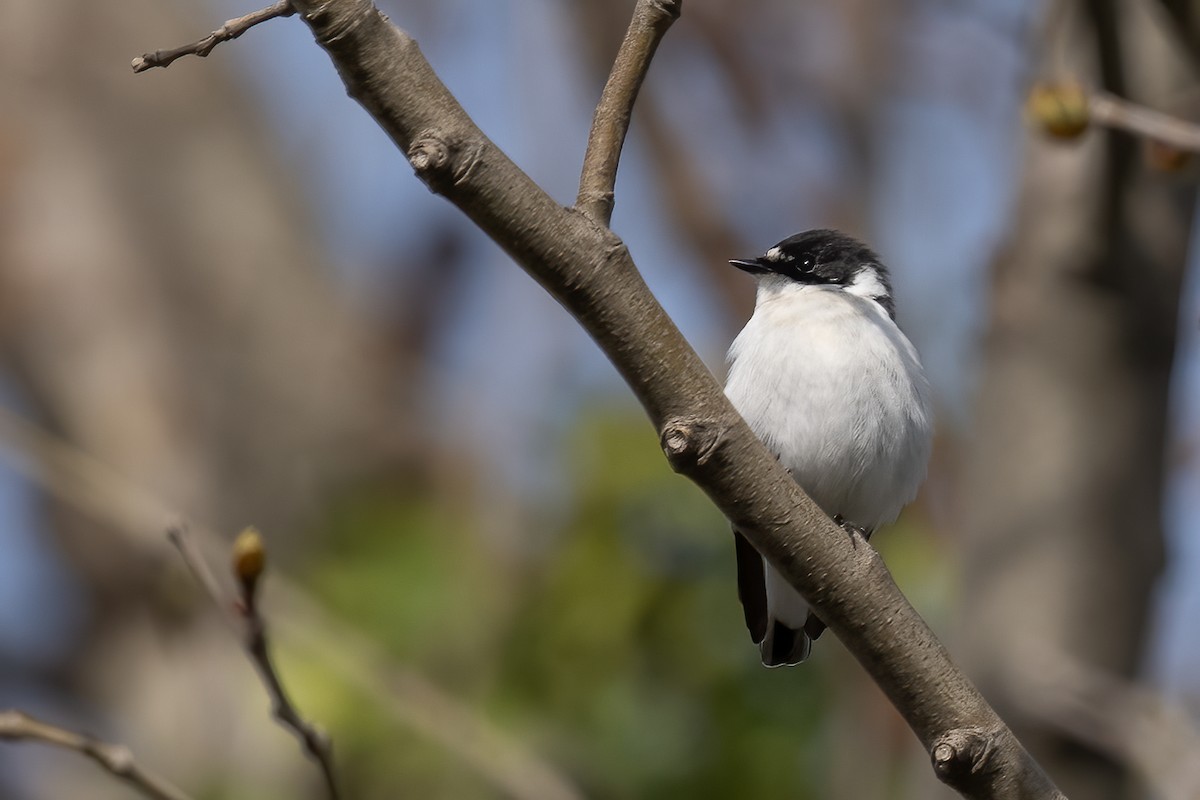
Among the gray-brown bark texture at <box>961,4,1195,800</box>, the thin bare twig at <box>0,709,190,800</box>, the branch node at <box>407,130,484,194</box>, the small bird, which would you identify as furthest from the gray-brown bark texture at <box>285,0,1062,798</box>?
the gray-brown bark texture at <box>961,4,1195,800</box>

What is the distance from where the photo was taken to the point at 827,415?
3928 mm

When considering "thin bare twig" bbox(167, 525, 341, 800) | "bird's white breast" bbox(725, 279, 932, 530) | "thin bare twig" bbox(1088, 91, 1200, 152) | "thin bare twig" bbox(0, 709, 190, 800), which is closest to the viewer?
"thin bare twig" bbox(0, 709, 190, 800)

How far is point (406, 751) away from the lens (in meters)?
4.68

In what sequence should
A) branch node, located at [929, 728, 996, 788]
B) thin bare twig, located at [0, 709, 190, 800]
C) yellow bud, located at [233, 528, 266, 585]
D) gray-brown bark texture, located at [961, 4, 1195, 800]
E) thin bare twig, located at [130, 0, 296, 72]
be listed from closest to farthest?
thin bare twig, located at [130, 0, 296, 72]
thin bare twig, located at [0, 709, 190, 800]
branch node, located at [929, 728, 996, 788]
yellow bud, located at [233, 528, 266, 585]
gray-brown bark texture, located at [961, 4, 1195, 800]

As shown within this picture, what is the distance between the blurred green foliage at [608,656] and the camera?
469cm

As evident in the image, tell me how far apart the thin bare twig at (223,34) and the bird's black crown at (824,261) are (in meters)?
2.85

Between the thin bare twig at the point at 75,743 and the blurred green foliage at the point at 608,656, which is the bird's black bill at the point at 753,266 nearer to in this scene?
the blurred green foliage at the point at 608,656

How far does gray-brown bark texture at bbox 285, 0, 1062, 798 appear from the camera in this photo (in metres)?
2.01

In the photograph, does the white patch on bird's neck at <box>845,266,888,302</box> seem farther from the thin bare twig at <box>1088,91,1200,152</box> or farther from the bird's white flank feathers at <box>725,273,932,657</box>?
the thin bare twig at <box>1088,91,1200,152</box>

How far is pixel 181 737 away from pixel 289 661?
9.32ft

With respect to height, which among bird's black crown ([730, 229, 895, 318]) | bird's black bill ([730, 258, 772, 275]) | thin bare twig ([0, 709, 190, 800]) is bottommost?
thin bare twig ([0, 709, 190, 800])

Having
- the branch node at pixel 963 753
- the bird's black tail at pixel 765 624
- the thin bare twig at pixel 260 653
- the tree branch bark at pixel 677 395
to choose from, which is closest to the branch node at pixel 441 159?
the tree branch bark at pixel 677 395

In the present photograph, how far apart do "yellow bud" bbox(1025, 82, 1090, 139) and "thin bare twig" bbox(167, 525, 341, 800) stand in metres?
2.08

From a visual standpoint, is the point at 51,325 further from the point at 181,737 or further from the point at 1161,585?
the point at 1161,585
